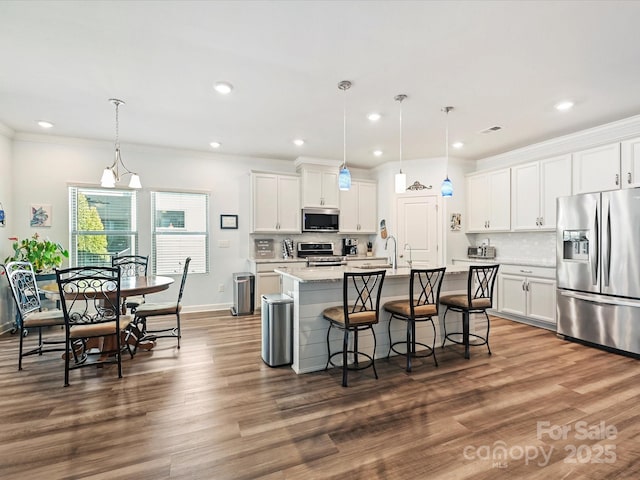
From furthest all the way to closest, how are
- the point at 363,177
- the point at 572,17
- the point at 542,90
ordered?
the point at 363,177, the point at 542,90, the point at 572,17

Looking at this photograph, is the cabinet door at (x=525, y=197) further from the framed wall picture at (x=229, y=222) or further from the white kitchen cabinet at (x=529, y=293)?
the framed wall picture at (x=229, y=222)

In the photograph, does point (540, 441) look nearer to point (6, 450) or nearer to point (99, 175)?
point (6, 450)

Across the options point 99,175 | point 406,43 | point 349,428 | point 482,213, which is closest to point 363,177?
point 482,213

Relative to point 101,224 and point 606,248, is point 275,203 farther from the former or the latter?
point 606,248

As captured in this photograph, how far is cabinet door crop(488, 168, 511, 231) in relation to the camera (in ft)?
17.2

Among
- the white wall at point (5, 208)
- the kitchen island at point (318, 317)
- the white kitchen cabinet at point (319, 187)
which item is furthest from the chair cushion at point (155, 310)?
the white kitchen cabinet at point (319, 187)

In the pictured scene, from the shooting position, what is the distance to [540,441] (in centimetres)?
204

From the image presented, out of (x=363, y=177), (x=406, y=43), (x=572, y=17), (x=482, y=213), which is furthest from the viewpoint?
(x=363, y=177)

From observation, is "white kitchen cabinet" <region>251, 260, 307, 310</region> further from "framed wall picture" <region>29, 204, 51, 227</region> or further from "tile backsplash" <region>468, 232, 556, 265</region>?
"tile backsplash" <region>468, 232, 556, 265</region>

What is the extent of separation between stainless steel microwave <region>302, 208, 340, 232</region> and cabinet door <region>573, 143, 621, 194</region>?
12.1ft

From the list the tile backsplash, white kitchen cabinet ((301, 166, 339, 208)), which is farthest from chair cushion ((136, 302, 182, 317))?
the tile backsplash

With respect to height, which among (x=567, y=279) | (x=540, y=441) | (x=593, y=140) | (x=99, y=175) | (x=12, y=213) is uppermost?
(x=593, y=140)

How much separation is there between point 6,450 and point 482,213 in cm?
641

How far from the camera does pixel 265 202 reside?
562cm
